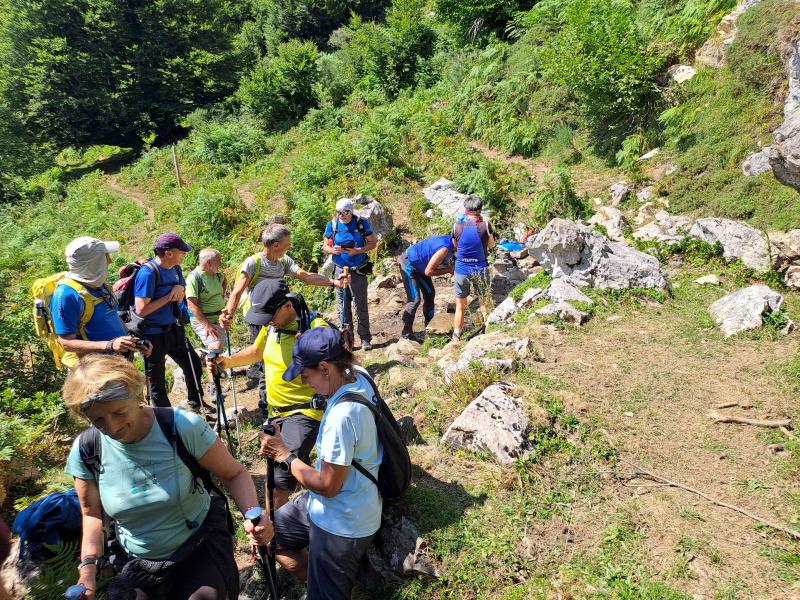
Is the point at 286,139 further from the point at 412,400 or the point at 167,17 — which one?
the point at 412,400

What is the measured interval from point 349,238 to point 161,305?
2845mm

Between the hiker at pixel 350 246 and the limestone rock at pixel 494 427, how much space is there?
3.28 metres

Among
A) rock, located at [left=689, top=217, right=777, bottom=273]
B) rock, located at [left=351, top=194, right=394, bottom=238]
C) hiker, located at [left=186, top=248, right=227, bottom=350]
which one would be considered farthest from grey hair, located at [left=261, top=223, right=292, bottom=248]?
rock, located at [left=689, top=217, right=777, bottom=273]

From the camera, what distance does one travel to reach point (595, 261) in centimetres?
711

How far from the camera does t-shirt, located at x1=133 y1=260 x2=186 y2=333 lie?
5270 mm

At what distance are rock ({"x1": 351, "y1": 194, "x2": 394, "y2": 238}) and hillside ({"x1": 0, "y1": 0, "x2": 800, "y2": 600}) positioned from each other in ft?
0.67

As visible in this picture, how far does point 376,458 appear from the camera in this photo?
3.20 metres

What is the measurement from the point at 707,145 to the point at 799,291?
148 inches

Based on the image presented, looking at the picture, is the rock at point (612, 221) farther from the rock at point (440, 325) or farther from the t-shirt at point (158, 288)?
the t-shirt at point (158, 288)

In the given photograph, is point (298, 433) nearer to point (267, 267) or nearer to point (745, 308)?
point (267, 267)

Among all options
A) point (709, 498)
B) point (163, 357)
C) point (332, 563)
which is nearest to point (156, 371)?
point (163, 357)

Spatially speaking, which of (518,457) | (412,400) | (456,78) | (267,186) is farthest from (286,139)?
(518,457)

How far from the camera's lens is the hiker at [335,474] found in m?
2.98

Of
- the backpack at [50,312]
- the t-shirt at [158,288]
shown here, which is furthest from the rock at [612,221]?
the backpack at [50,312]
